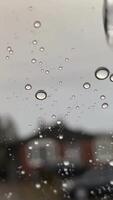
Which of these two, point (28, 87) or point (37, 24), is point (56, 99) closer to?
point (28, 87)

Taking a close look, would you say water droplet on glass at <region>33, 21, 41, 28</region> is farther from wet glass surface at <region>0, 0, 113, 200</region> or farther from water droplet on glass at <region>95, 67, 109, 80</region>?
water droplet on glass at <region>95, 67, 109, 80</region>

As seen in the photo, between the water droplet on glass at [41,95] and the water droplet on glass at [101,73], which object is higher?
the water droplet on glass at [101,73]

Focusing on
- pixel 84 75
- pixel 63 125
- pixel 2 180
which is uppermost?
pixel 84 75

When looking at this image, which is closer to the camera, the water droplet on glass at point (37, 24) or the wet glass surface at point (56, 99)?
the wet glass surface at point (56, 99)

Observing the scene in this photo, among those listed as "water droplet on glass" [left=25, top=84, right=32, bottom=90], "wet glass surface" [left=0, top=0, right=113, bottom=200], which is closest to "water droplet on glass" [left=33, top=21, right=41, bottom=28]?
"wet glass surface" [left=0, top=0, right=113, bottom=200]

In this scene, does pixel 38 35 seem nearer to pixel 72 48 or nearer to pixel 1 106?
pixel 72 48

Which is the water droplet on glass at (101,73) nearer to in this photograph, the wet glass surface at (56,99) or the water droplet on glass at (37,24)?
the wet glass surface at (56,99)

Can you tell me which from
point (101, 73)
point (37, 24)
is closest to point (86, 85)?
point (101, 73)

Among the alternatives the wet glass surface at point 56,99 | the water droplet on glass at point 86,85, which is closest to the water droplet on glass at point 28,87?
the wet glass surface at point 56,99

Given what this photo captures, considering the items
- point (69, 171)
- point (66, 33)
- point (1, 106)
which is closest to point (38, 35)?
point (66, 33)
